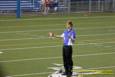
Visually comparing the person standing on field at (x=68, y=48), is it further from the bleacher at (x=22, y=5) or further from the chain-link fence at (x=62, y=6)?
the bleacher at (x=22, y=5)

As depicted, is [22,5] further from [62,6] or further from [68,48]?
[68,48]

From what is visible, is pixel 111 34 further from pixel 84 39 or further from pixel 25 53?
pixel 25 53

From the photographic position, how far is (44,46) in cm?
1895

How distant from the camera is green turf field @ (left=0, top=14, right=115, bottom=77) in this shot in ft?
47.6

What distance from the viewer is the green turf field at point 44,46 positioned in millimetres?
14508

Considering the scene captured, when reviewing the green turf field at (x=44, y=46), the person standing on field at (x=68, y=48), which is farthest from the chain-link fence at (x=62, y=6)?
the person standing on field at (x=68, y=48)

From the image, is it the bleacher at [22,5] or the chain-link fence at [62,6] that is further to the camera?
the chain-link fence at [62,6]

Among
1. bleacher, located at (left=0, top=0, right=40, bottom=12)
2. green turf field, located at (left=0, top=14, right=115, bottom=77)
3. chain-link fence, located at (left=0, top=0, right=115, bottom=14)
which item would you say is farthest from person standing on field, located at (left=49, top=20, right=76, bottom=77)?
bleacher, located at (left=0, top=0, right=40, bottom=12)

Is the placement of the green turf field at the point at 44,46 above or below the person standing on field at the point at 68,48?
below

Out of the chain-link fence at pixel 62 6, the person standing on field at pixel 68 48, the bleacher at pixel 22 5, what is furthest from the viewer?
the chain-link fence at pixel 62 6

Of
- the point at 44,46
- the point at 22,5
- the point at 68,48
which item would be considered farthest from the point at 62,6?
the point at 68,48

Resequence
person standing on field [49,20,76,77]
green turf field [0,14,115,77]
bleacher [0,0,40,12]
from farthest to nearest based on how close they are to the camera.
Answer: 1. bleacher [0,0,40,12]
2. green turf field [0,14,115,77]
3. person standing on field [49,20,76,77]

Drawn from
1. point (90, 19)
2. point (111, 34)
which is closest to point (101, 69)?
point (111, 34)

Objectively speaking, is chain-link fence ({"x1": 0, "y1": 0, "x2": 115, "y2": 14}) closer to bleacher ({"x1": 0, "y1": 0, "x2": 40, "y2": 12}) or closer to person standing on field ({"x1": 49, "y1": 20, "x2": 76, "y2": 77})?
bleacher ({"x1": 0, "y1": 0, "x2": 40, "y2": 12})
